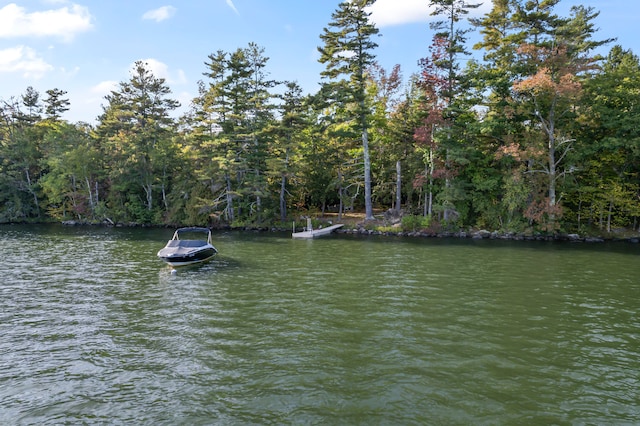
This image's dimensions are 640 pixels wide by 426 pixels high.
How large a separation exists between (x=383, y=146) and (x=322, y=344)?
3476 cm

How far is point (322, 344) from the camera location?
10930mm

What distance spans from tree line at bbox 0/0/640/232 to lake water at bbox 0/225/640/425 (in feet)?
45.9

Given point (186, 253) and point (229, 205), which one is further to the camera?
point (229, 205)

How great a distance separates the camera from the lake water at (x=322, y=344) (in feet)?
25.5

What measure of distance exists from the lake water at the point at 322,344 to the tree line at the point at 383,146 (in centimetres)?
1398

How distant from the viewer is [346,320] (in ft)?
42.5

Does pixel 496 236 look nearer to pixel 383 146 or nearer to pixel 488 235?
pixel 488 235

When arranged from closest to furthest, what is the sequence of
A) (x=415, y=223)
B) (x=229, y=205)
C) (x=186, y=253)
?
(x=186, y=253) < (x=415, y=223) < (x=229, y=205)

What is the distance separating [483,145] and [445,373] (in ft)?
106

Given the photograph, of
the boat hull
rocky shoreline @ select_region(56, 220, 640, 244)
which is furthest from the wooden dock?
the boat hull

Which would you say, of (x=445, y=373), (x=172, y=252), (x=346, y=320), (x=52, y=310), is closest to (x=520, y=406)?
(x=445, y=373)

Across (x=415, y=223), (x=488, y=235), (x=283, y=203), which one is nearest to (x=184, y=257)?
(x=283, y=203)

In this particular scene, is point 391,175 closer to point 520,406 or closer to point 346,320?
point 346,320

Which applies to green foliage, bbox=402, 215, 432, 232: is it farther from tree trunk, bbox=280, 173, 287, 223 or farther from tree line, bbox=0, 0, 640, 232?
tree trunk, bbox=280, 173, 287, 223
